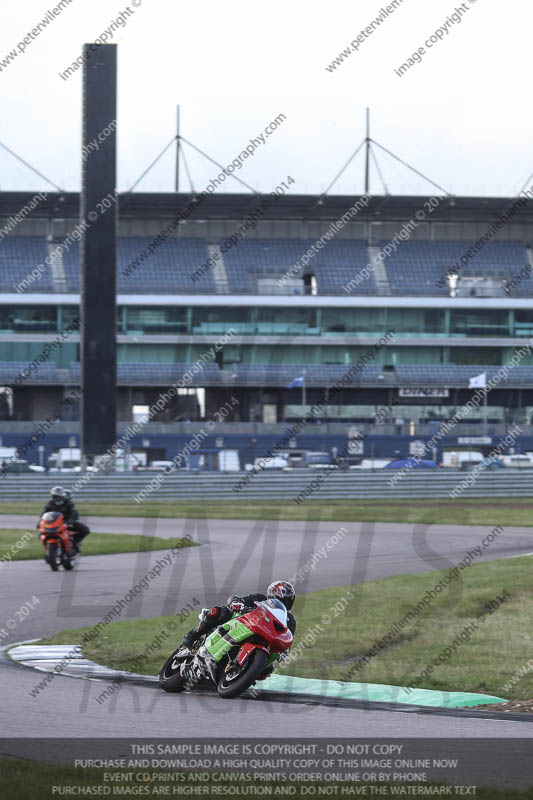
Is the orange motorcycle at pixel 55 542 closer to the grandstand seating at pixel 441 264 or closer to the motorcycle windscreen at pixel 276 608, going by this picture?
the motorcycle windscreen at pixel 276 608

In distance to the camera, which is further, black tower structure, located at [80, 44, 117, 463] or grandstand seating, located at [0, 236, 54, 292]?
grandstand seating, located at [0, 236, 54, 292]

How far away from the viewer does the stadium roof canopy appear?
67625mm

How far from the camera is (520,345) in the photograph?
68.1 meters

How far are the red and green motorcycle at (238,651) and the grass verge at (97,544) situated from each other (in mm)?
12499

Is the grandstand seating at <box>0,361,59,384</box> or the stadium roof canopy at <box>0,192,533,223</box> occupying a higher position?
the stadium roof canopy at <box>0,192,533,223</box>

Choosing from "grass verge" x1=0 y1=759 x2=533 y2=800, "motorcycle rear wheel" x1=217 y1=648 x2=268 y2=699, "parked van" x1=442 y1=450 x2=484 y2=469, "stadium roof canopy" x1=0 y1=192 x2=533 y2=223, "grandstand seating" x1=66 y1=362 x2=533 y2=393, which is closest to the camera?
"grass verge" x1=0 y1=759 x2=533 y2=800

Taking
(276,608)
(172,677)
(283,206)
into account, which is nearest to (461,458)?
(283,206)

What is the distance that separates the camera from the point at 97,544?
23.8 meters

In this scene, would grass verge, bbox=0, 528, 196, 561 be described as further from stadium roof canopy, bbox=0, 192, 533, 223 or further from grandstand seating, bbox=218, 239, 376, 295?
stadium roof canopy, bbox=0, 192, 533, 223

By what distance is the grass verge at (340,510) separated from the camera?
104 feet

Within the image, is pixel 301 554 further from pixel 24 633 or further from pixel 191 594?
pixel 24 633

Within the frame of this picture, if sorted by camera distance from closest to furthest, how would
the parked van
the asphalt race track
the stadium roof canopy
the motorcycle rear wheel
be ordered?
the asphalt race track < the motorcycle rear wheel < the parked van < the stadium roof canopy

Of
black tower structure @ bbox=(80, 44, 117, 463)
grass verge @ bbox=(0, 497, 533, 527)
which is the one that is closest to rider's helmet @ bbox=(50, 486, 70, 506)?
grass verge @ bbox=(0, 497, 533, 527)

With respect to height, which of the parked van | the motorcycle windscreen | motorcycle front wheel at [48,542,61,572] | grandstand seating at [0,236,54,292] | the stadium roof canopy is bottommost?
the parked van
